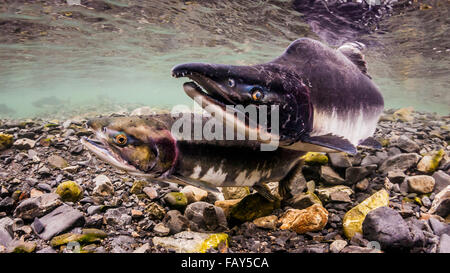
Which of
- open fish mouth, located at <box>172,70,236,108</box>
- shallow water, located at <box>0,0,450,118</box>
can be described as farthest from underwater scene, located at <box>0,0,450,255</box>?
shallow water, located at <box>0,0,450,118</box>

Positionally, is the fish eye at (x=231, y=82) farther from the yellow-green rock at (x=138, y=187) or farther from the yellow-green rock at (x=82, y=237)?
the yellow-green rock at (x=138, y=187)

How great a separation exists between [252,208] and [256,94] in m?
1.68

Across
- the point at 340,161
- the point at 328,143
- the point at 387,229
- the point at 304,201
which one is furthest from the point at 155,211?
the point at 340,161

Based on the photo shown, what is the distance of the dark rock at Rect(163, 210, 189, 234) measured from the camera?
2.88 m

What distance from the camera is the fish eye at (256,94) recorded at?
2145 mm

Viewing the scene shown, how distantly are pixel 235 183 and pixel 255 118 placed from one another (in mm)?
970

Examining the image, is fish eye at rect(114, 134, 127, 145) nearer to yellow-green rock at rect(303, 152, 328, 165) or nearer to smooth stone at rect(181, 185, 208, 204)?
smooth stone at rect(181, 185, 208, 204)

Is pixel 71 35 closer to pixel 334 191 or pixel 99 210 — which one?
pixel 99 210

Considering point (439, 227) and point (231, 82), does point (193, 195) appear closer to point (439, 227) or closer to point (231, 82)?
point (231, 82)

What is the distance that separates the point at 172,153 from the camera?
234 centimetres

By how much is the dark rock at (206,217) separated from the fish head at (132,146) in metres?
0.96

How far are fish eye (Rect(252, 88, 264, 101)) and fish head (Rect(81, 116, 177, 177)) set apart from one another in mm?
918

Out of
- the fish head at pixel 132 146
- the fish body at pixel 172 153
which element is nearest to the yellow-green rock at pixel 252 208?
the fish body at pixel 172 153

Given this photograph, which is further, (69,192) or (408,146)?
(408,146)
